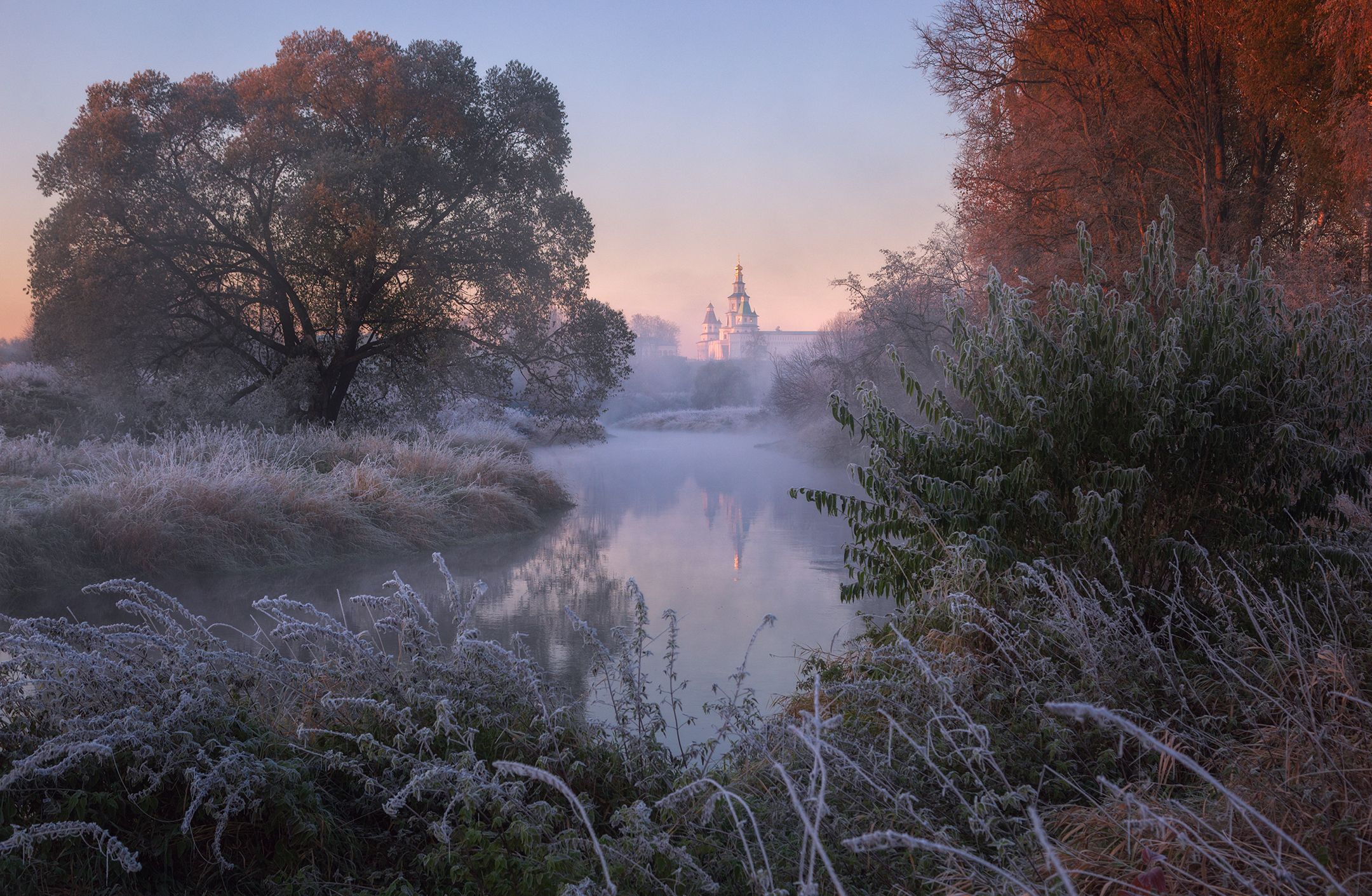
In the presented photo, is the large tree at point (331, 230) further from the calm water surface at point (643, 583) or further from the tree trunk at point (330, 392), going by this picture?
the calm water surface at point (643, 583)

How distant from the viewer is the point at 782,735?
312cm

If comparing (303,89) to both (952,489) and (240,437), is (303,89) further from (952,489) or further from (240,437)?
(952,489)

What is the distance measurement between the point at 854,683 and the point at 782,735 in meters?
0.32

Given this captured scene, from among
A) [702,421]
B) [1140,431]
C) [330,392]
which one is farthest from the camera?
[702,421]

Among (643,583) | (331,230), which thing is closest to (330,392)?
(331,230)

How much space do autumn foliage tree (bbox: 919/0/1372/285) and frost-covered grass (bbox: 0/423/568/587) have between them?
7089 millimetres

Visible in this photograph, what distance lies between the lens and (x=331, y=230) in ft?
42.3

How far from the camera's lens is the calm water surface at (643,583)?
5617mm

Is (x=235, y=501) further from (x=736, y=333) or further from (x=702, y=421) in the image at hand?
(x=736, y=333)

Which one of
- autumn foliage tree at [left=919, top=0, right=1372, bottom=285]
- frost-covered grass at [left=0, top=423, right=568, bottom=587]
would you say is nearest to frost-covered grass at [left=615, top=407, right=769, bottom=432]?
autumn foliage tree at [left=919, top=0, right=1372, bottom=285]

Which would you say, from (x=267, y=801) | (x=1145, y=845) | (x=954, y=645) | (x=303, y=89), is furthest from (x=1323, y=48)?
(x=303, y=89)

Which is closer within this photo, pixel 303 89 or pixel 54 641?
pixel 54 641

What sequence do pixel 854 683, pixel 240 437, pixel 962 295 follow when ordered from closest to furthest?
pixel 854 683 < pixel 962 295 < pixel 240 437

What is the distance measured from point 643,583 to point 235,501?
153 inches
